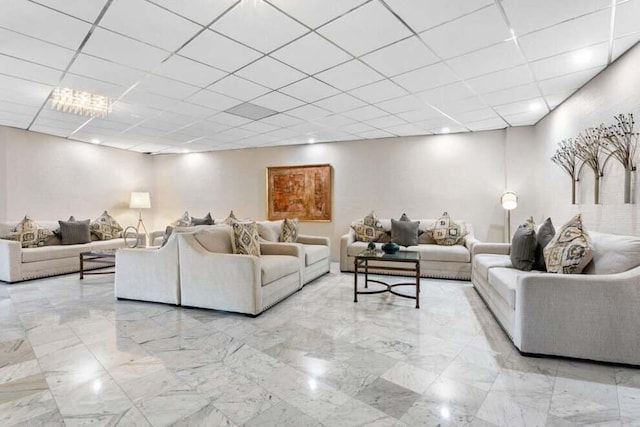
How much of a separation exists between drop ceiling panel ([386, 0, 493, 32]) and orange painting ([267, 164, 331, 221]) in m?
4.31

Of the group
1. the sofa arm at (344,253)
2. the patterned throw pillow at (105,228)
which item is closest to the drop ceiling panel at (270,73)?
the sofa arm at (344,253)

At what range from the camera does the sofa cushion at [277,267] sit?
11.2 ft

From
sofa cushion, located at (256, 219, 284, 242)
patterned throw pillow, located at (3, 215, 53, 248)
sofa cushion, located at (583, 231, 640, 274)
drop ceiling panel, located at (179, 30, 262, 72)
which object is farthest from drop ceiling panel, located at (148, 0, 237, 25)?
patterned throw pillow, located at (3, 215, 53, 248)

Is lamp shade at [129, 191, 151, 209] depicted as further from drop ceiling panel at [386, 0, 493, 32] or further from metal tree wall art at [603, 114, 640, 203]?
metal tree wall art at [603, 114, 640, 203]

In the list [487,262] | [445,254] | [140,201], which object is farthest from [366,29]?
[140,201]

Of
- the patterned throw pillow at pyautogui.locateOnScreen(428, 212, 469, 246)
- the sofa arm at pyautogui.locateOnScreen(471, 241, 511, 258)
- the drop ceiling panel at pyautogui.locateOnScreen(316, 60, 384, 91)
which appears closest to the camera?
the drop ceiling panel at pyautogui.locateOnScreen(316, 60, 384, 91)

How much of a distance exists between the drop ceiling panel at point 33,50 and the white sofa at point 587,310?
415 cm

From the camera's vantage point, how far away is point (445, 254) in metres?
4.81

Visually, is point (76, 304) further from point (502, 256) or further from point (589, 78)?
point (589, 78)

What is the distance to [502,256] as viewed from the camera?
4004mm

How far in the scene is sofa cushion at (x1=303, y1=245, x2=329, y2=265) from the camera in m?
4.58

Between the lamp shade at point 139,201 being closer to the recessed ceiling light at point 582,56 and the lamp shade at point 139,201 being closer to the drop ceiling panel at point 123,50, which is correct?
the drop ceiling panel at point 123,50

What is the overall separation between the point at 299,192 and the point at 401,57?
425 cm

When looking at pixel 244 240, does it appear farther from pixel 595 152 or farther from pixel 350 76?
pixel 595 152
